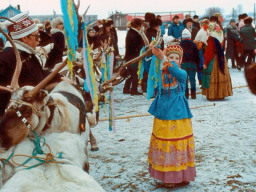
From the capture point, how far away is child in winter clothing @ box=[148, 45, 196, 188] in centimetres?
366

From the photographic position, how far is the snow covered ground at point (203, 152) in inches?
152


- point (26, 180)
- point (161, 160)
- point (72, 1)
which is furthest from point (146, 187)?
point (72, 1)

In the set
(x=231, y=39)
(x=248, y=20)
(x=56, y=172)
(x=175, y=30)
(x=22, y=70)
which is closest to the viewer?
(x=56, y=172)

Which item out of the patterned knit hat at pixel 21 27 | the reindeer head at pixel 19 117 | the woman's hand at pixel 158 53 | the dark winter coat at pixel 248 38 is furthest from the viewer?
Result: the dark winter coat at pixel 248 38

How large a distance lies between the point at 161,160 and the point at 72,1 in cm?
198

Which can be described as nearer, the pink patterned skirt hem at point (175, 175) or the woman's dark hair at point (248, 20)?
the pink patterned skirt hem at point (175, 175)

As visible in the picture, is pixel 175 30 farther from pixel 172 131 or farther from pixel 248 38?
pixel 172 131

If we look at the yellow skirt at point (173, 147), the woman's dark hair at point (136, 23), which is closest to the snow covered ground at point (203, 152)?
the yellow skirt at point (173, 147)

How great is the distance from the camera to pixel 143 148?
505cm

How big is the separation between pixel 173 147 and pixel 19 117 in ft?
6.00

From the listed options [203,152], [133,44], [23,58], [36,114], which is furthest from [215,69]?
[36,114]

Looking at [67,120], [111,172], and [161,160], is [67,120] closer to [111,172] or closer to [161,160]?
[161,160]

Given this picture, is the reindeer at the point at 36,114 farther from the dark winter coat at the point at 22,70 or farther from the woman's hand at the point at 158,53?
the woman's hand at the point at 158,53

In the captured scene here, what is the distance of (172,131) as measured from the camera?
3672 millimetres
